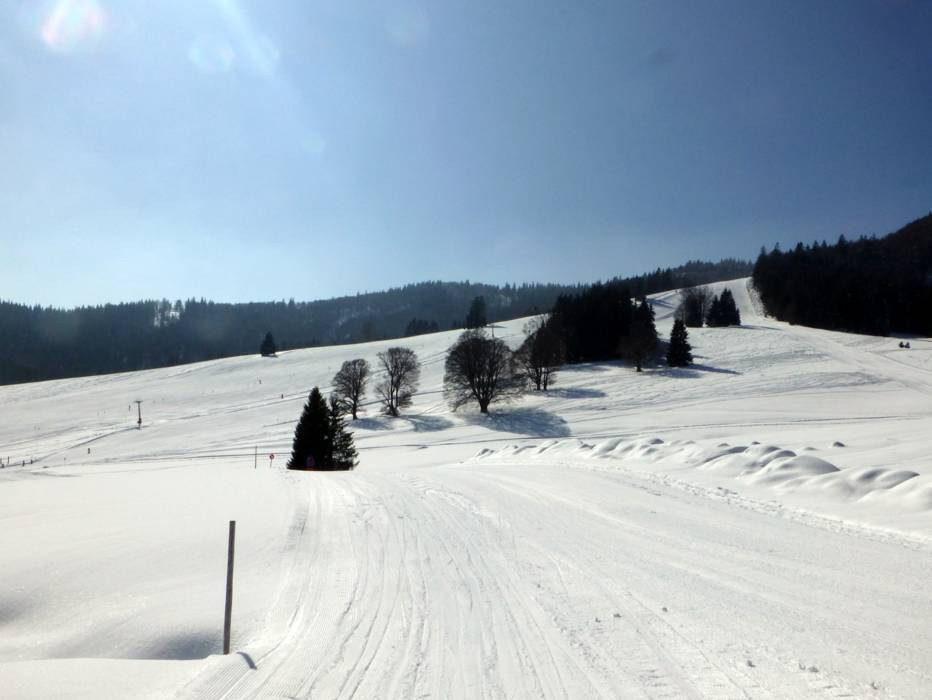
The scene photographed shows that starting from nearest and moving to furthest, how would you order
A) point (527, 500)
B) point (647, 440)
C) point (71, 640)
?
point (71, 640)
point (527, 500)
point (647, 440)

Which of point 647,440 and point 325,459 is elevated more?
point 647,440

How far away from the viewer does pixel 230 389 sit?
7438 centimetres

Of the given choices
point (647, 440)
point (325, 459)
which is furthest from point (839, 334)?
point (325, 459)

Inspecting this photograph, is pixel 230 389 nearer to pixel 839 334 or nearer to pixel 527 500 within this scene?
pixel 527 500

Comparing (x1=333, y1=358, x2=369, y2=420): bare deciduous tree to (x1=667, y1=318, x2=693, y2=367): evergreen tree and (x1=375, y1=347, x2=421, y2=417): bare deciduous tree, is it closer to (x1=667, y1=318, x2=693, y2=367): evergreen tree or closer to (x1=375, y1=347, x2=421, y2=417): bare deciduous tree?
(x1=375, y1=347, x2=421, y2=417): bare deciduous tree

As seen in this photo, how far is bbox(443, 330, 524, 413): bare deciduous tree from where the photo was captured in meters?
51.0

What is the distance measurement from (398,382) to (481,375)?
10.2 m

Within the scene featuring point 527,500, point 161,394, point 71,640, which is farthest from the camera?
point 161,394

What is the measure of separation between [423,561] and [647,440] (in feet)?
46.5

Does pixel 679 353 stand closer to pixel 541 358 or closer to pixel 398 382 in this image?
pixel 541 358

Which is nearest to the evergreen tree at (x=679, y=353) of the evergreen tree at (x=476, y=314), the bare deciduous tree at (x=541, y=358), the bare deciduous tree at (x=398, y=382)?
the bare deciduous tree at (x=541, y=358)

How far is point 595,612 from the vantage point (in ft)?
18.0

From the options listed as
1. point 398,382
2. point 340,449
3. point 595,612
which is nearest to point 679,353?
point 398,382

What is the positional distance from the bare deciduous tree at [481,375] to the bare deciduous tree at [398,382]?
223 inches
